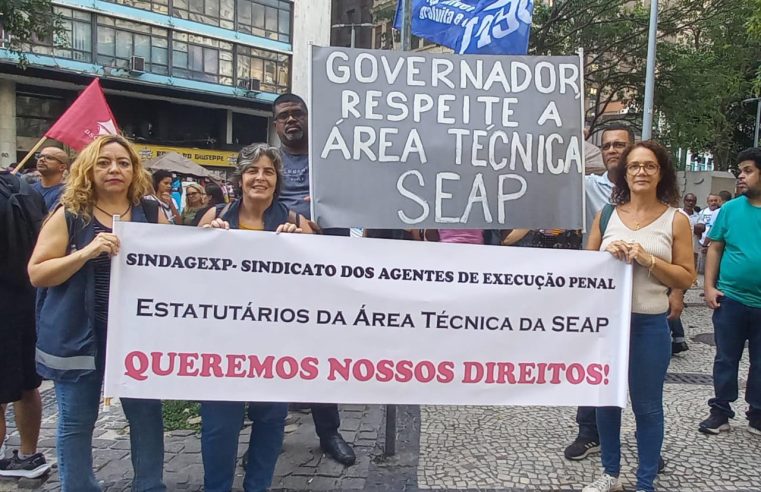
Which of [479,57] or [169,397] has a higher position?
[479,57]

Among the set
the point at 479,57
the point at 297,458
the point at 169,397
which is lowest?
the point at 297,458

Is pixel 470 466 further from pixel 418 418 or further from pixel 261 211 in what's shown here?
pixel 261 211

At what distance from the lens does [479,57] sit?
3311 millimetres

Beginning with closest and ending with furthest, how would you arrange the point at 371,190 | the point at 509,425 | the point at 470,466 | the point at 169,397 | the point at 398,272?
the point at 169,397, the point at 398,272, the point at 371,190, the point at 470,466, the point at 509,425

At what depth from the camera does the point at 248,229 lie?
304cm

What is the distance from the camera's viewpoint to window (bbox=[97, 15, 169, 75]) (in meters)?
27.1

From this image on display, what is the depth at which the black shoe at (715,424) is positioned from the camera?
4.17 metres

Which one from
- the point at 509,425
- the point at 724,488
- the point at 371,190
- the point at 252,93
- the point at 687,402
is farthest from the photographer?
the point at 252,93

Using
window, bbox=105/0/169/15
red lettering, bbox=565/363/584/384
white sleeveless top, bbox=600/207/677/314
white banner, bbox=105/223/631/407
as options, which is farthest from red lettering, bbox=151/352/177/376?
window, bbox=105/0/169/15

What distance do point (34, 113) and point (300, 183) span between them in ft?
90.5

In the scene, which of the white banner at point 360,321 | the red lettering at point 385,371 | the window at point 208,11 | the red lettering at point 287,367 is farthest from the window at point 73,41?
the red lettering at point 385,371

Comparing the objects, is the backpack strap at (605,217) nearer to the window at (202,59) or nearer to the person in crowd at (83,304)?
the person in crowd at (83,304)

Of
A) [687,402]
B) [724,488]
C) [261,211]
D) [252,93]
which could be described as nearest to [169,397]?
[261,211]

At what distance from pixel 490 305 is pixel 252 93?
3100cm
